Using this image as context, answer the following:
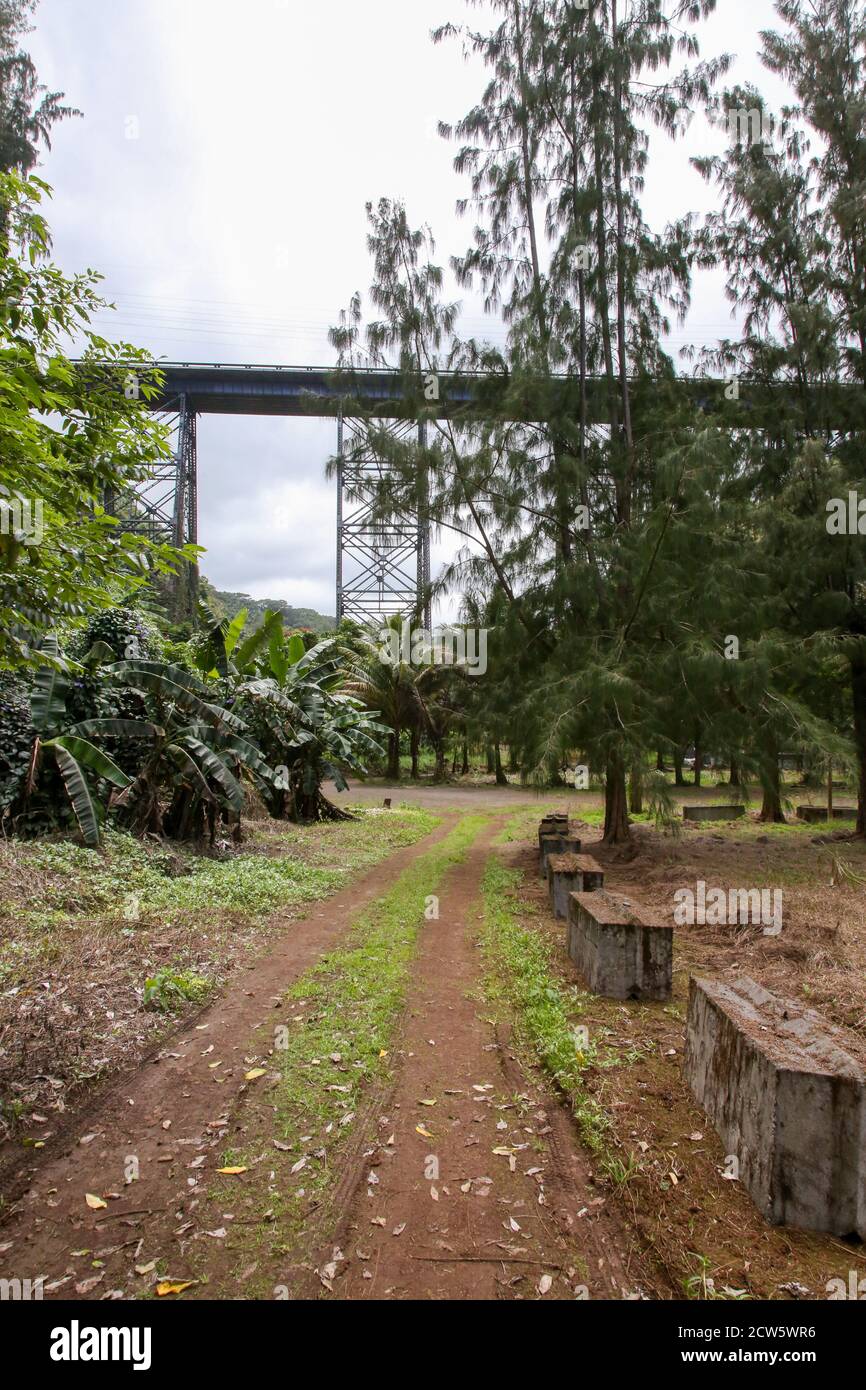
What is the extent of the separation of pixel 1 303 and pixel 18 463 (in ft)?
2.65

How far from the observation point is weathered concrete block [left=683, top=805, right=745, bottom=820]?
19.0m

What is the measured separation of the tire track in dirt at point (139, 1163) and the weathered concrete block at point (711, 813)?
15736 millimetres

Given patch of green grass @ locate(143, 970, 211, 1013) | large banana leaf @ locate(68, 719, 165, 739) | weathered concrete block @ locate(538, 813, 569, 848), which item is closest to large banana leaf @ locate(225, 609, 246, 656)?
large banana leaf @ locate(68, 719, 165, 739)

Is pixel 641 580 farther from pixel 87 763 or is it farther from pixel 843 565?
pixel 87 763

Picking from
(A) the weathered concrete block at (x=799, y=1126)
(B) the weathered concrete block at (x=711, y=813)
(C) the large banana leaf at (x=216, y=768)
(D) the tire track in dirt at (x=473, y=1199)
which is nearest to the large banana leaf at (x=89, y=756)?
(C) the large banana leaf at (x=216, y=768)

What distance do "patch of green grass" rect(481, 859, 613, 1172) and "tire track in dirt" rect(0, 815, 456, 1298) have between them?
6.01 ft

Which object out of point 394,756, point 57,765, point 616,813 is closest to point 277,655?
point 57,765

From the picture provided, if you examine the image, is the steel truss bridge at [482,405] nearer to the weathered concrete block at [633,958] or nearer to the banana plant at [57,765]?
the banana plant at [57,765]

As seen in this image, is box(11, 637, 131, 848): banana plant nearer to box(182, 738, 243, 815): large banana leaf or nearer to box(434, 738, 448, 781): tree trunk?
box(182, 738, 243, 815): large banana leaf

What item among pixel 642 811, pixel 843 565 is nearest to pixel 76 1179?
pixel 843 565

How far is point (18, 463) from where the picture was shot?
3.25 meters

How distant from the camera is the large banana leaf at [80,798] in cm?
887

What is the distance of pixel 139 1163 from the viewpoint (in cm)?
348
